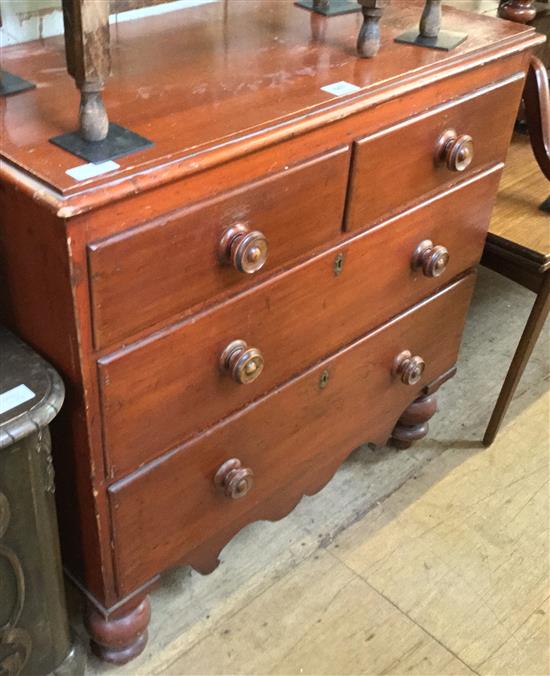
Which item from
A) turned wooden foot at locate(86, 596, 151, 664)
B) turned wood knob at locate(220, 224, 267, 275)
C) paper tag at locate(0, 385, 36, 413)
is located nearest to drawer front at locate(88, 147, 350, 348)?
turned wood knob at locate(220, 224, 267, 275)

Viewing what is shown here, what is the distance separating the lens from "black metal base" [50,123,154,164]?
2.97ft

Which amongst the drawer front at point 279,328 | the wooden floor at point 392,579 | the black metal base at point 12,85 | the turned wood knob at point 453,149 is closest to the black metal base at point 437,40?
the turned wood knob at point 453,149

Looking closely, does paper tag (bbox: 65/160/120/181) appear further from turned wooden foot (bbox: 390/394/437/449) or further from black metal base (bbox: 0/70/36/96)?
turned wooden foot (bbox: 390/394/437/449)

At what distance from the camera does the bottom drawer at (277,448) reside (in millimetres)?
1190

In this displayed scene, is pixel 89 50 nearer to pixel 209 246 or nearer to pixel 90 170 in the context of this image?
pixel 90 170

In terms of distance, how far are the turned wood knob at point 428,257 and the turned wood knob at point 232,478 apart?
47cm

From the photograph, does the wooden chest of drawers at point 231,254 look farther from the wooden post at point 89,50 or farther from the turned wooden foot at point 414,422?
the turned wooden foot at point 414,422

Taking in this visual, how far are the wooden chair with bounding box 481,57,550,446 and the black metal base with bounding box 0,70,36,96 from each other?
0.97 metres

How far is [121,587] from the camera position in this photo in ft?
4.08

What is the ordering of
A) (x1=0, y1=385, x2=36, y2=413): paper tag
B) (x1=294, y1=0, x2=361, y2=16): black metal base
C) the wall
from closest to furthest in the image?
(x1=0, y1=385, x2=36, y2=413): paper tag < the wall < (x1=294, y1=0, x2=361, y2=16): black metal base

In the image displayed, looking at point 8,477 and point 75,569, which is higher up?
point 8,477

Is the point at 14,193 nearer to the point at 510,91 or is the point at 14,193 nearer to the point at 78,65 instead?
the point at 78,65

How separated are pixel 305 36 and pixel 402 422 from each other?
2.91 feet

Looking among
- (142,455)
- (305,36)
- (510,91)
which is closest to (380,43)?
(305,36)
